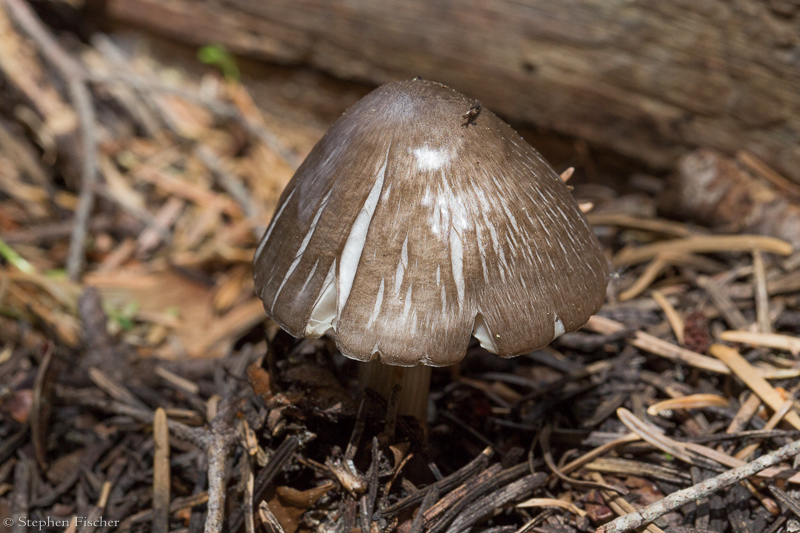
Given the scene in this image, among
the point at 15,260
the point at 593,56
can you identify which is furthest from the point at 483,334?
the point at 15,260

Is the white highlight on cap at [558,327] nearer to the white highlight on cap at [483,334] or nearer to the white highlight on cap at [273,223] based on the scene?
the white highlight on cap at [483,334]

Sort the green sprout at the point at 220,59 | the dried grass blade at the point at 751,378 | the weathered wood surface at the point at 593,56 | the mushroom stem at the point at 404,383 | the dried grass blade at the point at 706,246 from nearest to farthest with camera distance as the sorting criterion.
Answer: the mushroom stem at the point at 404,383 → the dried grass blade at the point at 751,378 → the dried grass blade at the point at 706,246 → the weathered wood surface at the point at 593,56 → the green sprout at the point at 220,59

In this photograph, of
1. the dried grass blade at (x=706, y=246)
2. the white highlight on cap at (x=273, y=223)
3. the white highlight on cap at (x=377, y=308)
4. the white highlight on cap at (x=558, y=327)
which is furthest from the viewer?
the dried grass blade at (x=706, y=246)

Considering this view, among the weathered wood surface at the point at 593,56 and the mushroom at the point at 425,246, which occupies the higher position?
the weathered wood surface at the point at 593,56

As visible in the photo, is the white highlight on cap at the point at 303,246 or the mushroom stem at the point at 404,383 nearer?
the white highlight on cap at the point at 303,246

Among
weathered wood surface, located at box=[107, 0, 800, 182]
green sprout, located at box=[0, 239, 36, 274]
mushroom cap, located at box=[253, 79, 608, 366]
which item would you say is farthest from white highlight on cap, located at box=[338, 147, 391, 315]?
green sprout, located at box=[0, 239, 36, 274]

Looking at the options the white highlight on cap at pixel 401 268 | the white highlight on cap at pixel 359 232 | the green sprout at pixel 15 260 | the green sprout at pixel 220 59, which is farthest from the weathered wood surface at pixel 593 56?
the white highlight on cap at pixel 401 268
